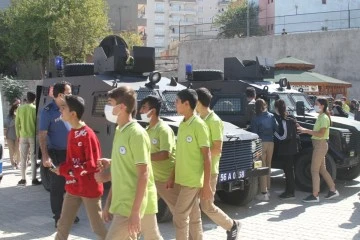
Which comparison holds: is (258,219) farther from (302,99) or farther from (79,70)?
(79,70)

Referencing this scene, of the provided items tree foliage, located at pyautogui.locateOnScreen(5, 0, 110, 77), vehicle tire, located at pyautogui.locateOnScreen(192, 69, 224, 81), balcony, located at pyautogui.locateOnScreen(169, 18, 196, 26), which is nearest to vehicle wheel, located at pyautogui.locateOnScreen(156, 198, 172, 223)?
vehicle tire, located at pyautogui.locateOnScreen(192, 69, 224, 81)

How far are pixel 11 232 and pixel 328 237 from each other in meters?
4.02

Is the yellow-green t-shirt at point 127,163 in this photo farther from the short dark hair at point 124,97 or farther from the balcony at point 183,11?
the balcony at point 183,11

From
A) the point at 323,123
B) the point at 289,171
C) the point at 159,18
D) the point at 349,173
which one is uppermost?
the point at 159,18

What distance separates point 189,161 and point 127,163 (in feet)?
4.13

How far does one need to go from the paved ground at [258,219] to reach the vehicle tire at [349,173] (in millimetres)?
910

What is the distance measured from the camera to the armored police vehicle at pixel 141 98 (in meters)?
7.08

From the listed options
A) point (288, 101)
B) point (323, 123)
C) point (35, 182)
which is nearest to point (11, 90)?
point (35, 182)

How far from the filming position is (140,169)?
374 cm

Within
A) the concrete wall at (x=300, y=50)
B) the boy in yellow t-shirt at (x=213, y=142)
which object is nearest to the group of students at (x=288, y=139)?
the boy in yellow t-shirt at (x=213, y=142)

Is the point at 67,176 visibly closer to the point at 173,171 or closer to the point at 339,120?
the point at 173,171

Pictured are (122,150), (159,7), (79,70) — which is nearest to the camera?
(122,150)

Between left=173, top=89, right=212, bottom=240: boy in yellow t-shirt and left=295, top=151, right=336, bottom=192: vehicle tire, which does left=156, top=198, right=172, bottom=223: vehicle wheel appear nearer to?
left=173, top=89, right=212, bottom=240: boy in yellow t-shirt

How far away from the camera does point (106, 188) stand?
8.79 metres
